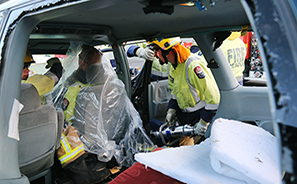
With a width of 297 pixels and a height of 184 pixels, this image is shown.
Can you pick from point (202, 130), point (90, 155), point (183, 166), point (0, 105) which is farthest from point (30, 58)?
point (183, 166)

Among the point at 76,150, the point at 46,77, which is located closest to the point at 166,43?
the point at 46,77

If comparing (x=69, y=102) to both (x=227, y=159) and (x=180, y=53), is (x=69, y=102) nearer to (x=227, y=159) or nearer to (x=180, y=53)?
(x=180, y=53)

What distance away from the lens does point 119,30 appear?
2178 millimetres

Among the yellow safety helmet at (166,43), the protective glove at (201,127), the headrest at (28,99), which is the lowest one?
the protective glove at (201,127)

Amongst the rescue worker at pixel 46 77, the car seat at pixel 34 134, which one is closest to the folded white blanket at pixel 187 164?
the car seat at pixel 34 134

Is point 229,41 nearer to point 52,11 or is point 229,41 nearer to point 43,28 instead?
point 43,28

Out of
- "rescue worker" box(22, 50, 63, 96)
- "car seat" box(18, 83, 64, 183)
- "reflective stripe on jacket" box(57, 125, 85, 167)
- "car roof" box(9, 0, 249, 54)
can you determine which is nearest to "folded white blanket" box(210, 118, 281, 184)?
"car roof" box(9, 0, 249, 54)

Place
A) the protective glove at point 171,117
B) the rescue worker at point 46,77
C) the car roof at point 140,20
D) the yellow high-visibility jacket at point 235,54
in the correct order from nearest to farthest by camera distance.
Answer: the car roof at point 140,20 < the rescue worker at point 46,77 < the protective glove at point 171,117 < the yellow high-visibility jacket at point 235,54

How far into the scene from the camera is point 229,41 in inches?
129

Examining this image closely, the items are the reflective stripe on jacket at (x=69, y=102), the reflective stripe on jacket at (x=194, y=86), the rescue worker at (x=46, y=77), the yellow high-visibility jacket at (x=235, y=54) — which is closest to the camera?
the reflective stripe on jacket at (x=69, y=102)

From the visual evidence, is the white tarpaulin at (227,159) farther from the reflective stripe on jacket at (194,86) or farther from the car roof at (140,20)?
the reflective stripe on jacket at (194,86)

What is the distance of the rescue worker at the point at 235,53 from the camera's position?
3141 mm

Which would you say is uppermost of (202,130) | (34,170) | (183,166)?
(183,166)

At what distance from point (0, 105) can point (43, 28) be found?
36.0 inches
